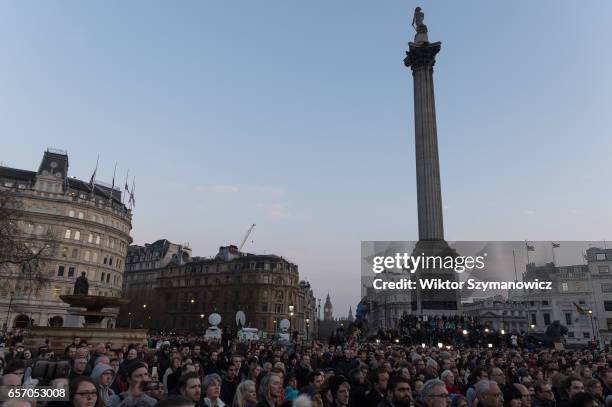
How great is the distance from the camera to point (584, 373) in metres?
9.51

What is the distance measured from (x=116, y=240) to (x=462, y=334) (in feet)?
224

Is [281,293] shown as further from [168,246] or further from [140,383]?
[140,383]

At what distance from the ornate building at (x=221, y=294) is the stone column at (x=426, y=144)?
54.1 meters

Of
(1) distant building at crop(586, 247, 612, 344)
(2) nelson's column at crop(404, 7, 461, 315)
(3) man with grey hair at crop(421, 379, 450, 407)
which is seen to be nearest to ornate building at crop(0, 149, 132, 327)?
(2) nelson's column at crop(404, 7, 461, 315)

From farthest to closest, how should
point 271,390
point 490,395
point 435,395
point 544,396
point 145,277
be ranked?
point 145,277 < point 544,396 < point 271,390 < point 490,395 < point 435,395

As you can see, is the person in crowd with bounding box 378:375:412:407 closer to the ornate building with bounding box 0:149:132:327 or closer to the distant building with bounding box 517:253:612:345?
the ornate building with bounding box 0:149:132:327

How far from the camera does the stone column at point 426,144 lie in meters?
46.7

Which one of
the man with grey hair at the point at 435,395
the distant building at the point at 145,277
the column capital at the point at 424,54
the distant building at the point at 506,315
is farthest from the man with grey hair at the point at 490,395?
the distant building at the point at 506,315

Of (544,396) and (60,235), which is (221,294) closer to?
(60,235)

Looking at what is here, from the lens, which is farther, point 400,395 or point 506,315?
point 506,315

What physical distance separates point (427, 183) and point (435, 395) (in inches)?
1748

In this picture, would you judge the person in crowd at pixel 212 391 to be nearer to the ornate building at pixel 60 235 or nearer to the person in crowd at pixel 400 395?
the person in crowd at pixel 400 395

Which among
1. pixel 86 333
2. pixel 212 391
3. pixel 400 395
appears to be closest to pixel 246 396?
pixel 212 391

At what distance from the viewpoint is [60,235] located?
68438 mm
